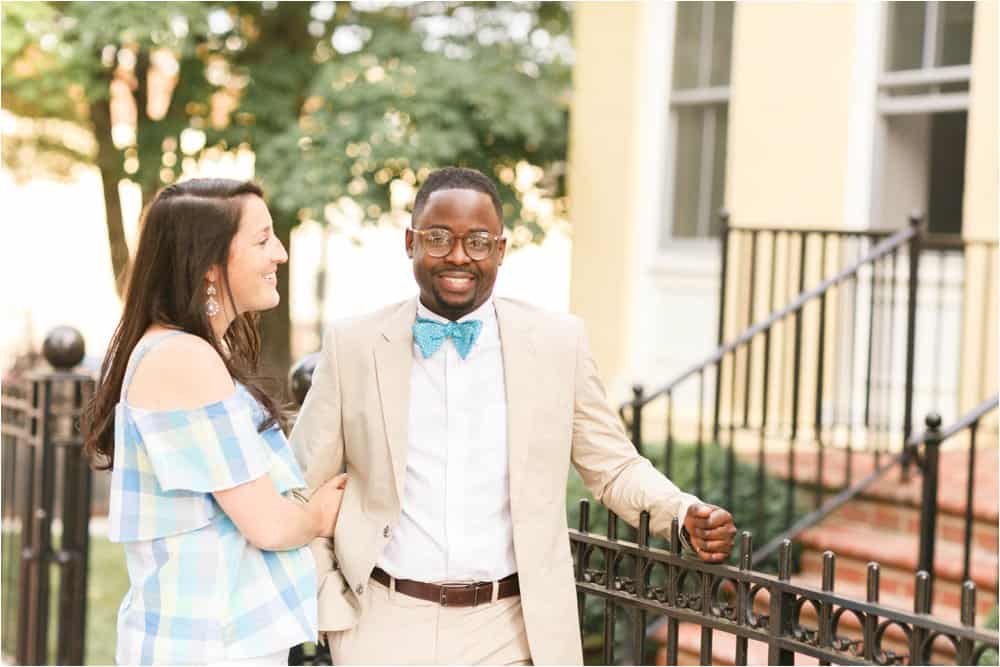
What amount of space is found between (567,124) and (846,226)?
3.77 metres

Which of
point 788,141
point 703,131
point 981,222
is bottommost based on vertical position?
point 981,222

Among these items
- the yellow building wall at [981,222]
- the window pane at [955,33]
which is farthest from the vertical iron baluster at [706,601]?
the window pane at [955,33]

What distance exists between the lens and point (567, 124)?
39.9ft

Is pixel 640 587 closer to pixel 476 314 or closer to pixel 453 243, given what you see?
pixel 476 314

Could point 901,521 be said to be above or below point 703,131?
below

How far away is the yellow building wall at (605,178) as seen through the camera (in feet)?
35.3

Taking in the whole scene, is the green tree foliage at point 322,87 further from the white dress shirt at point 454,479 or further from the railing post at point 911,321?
the white dress shirt at point 454,479

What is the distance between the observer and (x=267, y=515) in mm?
2734

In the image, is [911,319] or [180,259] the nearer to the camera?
[180,259]

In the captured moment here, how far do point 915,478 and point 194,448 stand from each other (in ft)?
17.8

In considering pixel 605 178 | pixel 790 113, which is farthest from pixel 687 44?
pixel 790 113

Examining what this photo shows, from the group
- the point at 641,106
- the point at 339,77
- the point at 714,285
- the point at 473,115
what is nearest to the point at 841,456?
the point at 714,285

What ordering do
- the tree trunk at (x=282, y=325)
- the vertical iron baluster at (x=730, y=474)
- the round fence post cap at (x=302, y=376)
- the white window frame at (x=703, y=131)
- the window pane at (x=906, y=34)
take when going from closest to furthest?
1. the round fence post cap at (x=302, y=376)
2. the vertical iron baluster at (x=730, y=474)
3. the window pane at (x=906, y=34)
4. the white window frame at (x=703, y=131)
5. the tree trunk at (x=282, y=325)

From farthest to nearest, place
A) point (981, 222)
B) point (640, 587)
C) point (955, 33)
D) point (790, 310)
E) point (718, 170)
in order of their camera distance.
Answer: point (718, 170) → point (955, 33) → point (981, 222) → point (790, 310) → point (640, 587)
